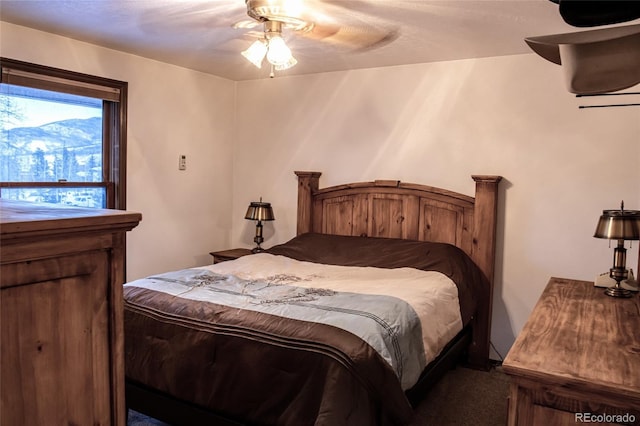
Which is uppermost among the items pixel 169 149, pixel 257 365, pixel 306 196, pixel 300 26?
pixel 300 26

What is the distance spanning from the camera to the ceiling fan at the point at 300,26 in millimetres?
2357

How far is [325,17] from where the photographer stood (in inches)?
103

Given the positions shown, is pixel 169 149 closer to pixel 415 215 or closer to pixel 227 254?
pixel 227 254

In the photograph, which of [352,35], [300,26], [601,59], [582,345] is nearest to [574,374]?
[582,345]

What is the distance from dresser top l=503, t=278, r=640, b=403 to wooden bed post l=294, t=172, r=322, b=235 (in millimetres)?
2282

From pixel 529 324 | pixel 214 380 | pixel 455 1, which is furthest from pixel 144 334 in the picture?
pixel 455 1

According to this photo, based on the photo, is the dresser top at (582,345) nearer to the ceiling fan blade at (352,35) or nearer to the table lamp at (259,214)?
the ceiling fan blade at (352,35)

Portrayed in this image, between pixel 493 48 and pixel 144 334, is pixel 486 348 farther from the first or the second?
pixel 144 334

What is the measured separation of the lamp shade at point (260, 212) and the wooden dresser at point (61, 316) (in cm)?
324

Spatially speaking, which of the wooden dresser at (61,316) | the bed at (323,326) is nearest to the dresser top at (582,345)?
the bed at (323,326)

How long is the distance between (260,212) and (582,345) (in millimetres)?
2983

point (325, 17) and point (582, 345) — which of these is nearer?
point (582, 345)

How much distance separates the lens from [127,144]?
3.66 meters

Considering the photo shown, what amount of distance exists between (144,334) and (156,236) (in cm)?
177
